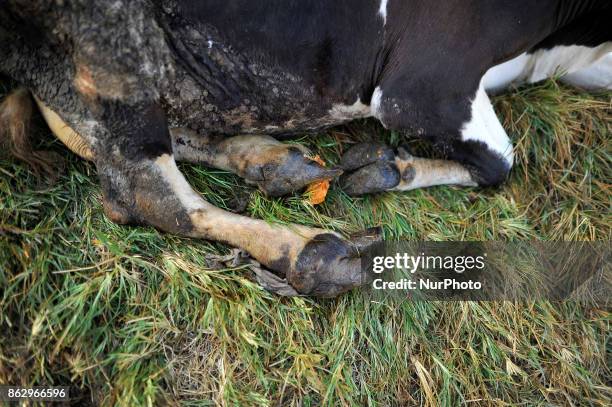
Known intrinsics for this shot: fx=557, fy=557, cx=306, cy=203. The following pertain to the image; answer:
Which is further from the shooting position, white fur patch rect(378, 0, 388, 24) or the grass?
white fur patch rect(378, 0, 388, 24)

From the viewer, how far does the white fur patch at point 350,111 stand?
2750 mm

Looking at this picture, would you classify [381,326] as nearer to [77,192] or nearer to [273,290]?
[273,290]

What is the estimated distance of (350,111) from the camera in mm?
2795

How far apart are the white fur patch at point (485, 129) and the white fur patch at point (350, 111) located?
491 mm

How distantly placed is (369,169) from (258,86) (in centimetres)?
76

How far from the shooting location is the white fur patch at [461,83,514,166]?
2.71 m

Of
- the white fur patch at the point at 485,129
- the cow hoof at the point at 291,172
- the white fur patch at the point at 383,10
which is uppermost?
the white fur patch at the point at 383,10

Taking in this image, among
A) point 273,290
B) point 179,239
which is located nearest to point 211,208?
point 179,239

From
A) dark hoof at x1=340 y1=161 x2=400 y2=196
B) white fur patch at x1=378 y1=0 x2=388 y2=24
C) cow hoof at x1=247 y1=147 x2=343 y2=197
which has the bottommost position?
dark hoof at x1=340 y1=161 x2=400 y2=196

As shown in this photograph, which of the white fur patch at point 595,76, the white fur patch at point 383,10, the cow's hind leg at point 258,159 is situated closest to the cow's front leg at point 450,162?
the cow's hind leg at point 258,159

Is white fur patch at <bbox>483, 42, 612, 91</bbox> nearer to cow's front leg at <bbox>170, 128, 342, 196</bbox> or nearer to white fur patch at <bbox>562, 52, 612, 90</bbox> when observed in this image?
white fur patch at <bbox>562, 52, 612, 90</bbox>

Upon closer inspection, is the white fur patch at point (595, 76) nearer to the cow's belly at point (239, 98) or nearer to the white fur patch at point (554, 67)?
the white fur patch at point (554, 67)

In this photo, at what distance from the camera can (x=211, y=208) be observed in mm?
2635

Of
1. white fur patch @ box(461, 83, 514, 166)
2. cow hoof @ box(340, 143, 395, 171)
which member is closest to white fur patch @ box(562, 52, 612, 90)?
white fur patch @ box(461, 83, 514, 166)
